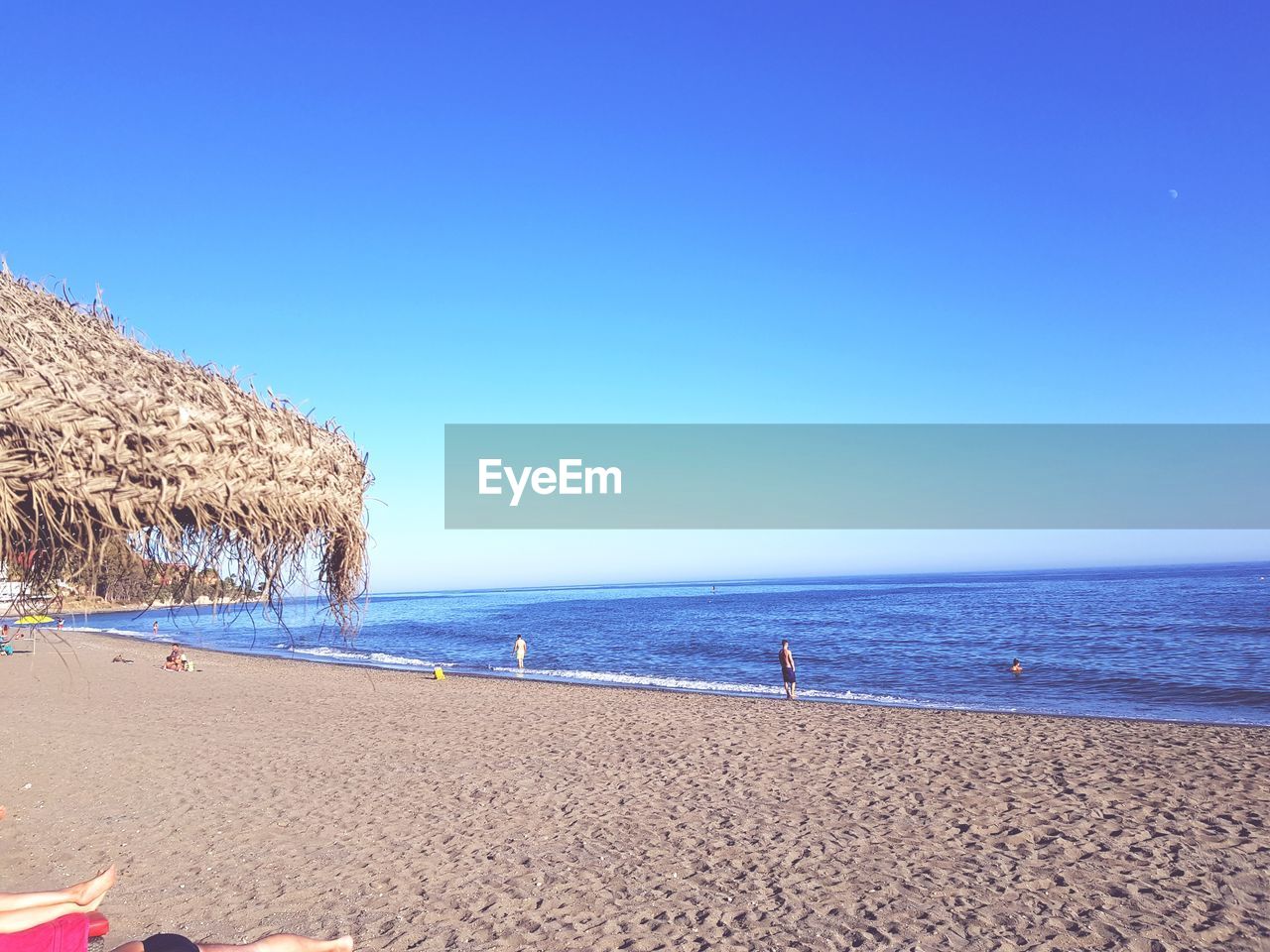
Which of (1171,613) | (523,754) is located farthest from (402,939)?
(1171,613)

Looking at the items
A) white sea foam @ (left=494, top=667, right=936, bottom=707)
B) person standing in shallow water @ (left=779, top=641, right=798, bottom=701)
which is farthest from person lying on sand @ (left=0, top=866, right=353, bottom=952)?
white sea foam @ (left=494, top=667, right=936, bottom=707)

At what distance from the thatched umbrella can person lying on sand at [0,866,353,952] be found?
128 centimetres

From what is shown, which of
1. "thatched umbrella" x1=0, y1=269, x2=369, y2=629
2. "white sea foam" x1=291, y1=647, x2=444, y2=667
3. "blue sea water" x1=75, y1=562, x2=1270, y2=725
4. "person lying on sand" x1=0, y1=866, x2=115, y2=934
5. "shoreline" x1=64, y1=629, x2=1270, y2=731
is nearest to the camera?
"thatched umbrella" x1=0, y1=269, x2=369, y2=629

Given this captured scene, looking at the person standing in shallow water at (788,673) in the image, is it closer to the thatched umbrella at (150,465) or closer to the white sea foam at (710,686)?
the white sea foam at (710,686)

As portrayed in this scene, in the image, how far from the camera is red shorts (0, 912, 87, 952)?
2.71 m

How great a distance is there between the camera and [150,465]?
240cm

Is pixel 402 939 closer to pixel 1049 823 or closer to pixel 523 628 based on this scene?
pixel 1049 823

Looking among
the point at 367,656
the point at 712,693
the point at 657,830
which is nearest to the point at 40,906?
the point at 657,830

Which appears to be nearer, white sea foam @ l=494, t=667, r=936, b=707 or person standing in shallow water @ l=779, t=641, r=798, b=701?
person standing in shallow water @ l=779, t=641, r=798, b=701

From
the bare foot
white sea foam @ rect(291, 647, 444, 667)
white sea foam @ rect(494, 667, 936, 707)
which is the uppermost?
the bare foot

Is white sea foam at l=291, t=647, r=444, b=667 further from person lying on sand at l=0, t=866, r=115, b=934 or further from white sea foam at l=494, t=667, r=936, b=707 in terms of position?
person lying on sand at l=0, t=866, r=115, b=934

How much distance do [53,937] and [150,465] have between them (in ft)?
6.25

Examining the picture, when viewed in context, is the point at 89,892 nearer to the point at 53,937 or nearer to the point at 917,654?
the point at 53,937

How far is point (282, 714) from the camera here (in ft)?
45.5
